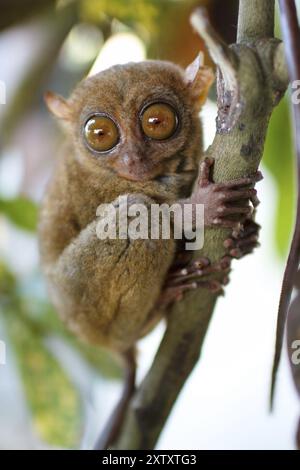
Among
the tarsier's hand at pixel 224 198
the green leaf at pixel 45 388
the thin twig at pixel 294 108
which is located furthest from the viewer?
the green leaf at pixel 45 388

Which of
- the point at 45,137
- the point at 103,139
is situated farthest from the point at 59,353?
the point at 103,139

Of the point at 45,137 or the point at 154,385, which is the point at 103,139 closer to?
the point at 154,385

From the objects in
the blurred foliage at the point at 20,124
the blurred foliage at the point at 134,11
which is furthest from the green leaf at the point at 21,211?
the blurred foliage at the point at 134,11

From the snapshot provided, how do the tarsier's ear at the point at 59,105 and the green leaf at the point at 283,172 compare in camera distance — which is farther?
the green leaf at the point at 283,172

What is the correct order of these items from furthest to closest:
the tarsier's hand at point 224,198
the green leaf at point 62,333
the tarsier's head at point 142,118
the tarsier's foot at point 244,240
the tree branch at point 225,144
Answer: the green leaf at point 62,333 → the tarsier's head at point 142,118 → the tarsier's foot at point 244,240 → the tarsier's hand at point 224,198 → the tree branch at point 225,144

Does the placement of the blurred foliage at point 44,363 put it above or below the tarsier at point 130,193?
below

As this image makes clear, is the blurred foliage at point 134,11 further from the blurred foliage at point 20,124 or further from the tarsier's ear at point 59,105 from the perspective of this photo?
the tarsier's ear at point 59,105

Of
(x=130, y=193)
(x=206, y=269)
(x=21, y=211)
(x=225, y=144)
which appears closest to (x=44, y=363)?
(x=21, y=211)

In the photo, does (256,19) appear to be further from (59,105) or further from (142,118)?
(59,105)
